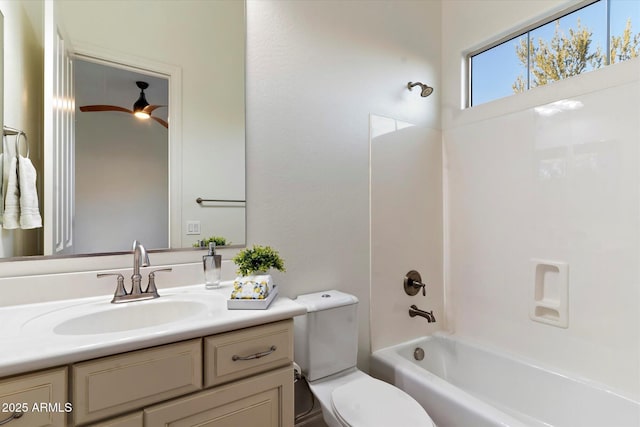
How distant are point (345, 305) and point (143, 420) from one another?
96 cm

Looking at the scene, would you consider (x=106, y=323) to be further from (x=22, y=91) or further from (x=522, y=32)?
(x=522, y=32)

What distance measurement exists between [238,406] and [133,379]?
33 centimetres

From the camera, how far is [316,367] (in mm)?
1487

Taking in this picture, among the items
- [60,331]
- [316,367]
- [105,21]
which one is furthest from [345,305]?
[105,21]

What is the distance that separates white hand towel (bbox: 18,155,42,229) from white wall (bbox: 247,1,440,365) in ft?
2.57

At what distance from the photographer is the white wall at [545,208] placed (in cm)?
151

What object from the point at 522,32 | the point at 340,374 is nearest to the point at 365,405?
the point at 340,374

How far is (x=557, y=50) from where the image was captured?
187cm

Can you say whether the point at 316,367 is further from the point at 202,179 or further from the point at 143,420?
the point at 202,179

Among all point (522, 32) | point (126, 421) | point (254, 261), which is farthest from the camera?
point (522, 32)

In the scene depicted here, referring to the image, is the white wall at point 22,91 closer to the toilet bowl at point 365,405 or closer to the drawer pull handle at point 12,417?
the drawer pull handle at point 12,417

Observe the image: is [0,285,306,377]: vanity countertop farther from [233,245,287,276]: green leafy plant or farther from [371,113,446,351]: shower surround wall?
[371,113,446,351]: shower surround wall

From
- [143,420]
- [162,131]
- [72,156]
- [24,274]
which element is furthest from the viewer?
[162,131]

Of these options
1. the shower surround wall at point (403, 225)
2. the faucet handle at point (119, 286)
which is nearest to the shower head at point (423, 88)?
the shower surround wall at point (403, 225)
